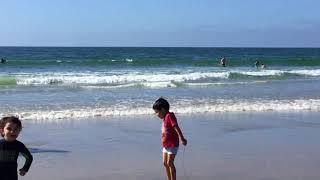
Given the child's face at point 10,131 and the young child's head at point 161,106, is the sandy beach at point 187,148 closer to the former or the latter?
the young child's head at point 161,106

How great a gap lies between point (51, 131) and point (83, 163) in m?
3.34

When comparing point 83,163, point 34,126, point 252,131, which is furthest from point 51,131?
point 252,131

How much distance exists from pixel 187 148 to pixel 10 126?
5456 mm

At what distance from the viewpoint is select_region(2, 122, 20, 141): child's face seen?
16.6ft

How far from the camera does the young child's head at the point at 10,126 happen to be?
5.05 m

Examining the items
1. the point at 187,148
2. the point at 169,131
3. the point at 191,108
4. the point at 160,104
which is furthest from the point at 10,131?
the point at 191,108

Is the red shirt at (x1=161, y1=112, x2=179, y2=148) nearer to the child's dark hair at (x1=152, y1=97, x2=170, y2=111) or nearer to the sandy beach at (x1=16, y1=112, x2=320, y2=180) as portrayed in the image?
the child's dark hair at (x1=152, y1=97, x2=170, y2=111)

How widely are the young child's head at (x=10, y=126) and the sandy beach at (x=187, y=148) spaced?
9.86ft

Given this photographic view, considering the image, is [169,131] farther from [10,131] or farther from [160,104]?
[10,131]

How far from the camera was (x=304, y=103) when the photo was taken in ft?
57.9

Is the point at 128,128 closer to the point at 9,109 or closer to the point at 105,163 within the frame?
the point at 105,163

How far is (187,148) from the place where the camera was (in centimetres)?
1018

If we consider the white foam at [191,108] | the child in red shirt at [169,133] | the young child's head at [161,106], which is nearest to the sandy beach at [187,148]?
the child in red shirt at [169,133]

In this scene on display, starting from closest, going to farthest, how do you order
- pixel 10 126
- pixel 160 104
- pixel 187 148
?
1. pixel 10 126
2. pixel 160 104
3. pixel 187 148
